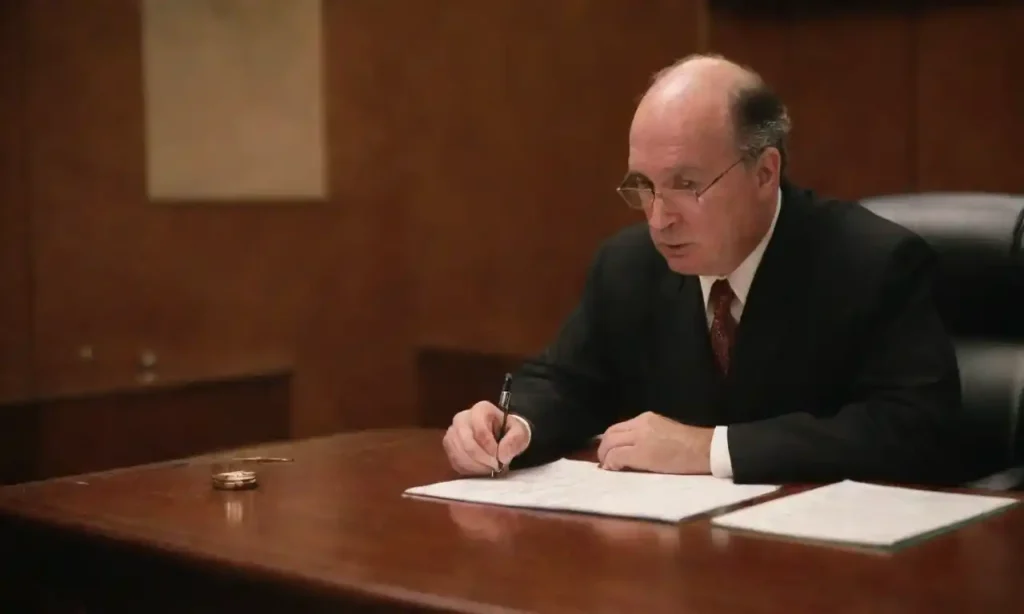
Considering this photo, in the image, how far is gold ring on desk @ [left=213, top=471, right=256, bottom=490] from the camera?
169 centimetres

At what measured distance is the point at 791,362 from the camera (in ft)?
6.44

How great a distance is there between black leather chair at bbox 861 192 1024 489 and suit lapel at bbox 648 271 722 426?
16.1 inches

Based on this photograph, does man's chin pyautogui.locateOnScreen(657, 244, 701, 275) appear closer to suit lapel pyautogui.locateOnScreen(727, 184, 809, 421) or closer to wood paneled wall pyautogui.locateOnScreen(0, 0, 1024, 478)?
suit lapel pyautogui.locateOnScreen(727, 184, 809, 421)

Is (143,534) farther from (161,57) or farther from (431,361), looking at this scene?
(431,361)

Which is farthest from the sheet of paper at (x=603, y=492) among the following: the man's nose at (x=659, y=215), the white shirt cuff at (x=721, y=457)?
the man's nose at (x=659, y=215)

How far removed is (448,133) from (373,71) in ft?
1.18

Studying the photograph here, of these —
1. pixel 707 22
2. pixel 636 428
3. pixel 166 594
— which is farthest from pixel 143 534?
pixel 707 22

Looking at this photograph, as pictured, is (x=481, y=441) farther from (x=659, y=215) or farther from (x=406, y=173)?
(x=406, y=173)

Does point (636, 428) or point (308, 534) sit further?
point (636, 428)

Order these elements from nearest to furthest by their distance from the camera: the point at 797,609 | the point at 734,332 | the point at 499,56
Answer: the point at 797,609 < the point at 734,332 < the point at 499,56

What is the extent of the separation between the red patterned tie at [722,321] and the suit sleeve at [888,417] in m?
0.20

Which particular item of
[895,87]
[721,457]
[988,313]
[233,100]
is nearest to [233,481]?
[721,457]

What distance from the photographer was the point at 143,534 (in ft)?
4.73

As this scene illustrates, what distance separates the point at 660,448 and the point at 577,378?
0.47 meters
